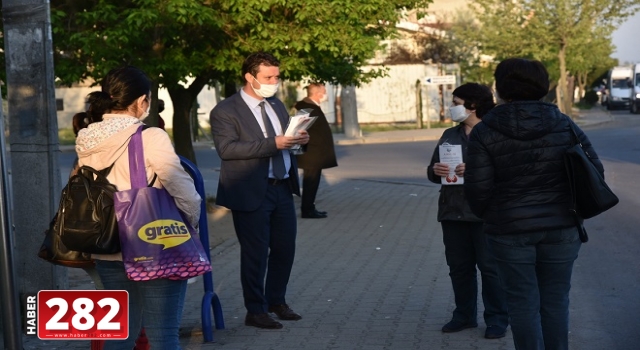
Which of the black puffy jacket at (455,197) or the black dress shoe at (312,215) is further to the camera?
the black dress shoe at (312,215)

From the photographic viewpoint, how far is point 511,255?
17.7 ft

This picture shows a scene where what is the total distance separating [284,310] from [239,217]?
0.78 m

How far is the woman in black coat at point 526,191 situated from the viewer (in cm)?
532

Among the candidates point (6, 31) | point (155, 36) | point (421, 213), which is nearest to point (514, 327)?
point (6, 31)

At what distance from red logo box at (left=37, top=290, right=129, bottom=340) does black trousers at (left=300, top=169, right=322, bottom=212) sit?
9.99 metres

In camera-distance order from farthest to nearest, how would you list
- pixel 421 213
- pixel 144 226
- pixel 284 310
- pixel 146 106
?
pixel 421 213
pixel 284 310
pixel 146 106
pixel 144 226

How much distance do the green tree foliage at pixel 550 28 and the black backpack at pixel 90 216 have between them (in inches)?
1710

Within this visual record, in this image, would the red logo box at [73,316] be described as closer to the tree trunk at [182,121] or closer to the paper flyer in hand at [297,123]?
the paper flyer in hand at [297,123]

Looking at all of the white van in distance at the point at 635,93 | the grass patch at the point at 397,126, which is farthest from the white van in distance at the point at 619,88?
the grass patch at the point at 397,126

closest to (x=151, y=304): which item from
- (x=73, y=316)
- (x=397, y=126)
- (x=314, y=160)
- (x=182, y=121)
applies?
(x=73, y=316)

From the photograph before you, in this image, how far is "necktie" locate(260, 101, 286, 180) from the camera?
7.43m

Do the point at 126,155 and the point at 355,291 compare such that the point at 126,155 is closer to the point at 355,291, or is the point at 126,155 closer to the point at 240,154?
the point at 240,154

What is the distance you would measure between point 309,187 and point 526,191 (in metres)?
8.95

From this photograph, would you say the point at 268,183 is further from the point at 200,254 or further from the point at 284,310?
the point at 200,254
